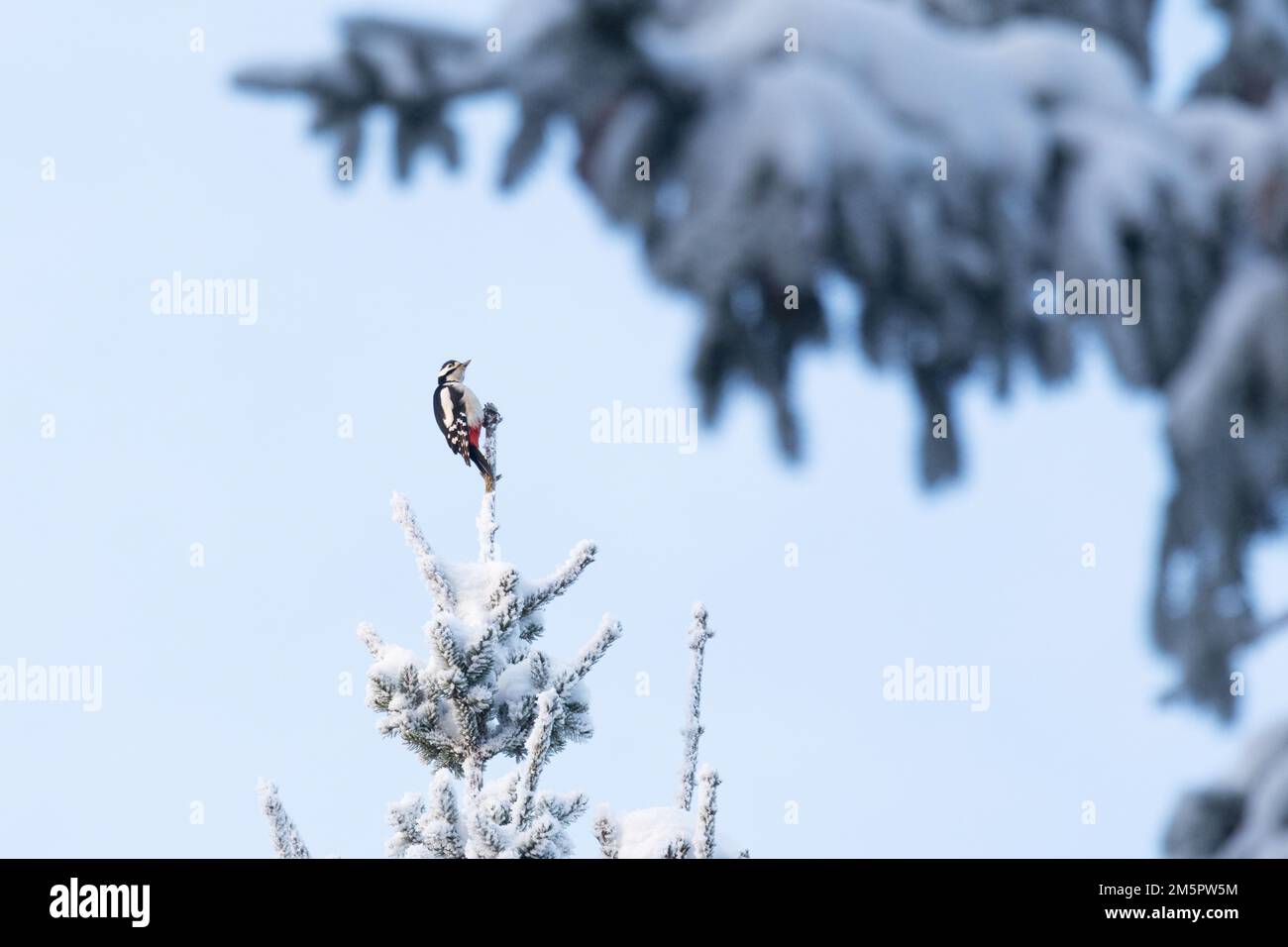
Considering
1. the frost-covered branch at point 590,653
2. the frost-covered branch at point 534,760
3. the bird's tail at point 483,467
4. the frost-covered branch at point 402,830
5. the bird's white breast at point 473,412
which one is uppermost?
the bird's white breast at point 473,412

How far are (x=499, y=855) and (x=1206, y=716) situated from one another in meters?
3.23

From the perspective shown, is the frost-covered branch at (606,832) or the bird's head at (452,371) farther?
the bird's head at (452,371)

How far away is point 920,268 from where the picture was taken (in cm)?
223

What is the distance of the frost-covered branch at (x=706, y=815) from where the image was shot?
512cm

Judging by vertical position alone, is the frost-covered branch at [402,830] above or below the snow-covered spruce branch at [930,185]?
below

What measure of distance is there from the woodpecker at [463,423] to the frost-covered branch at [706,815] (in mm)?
1872

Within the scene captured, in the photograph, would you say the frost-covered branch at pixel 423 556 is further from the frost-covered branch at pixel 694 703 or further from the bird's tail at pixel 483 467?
the frost-covered branch at pixel 694 703

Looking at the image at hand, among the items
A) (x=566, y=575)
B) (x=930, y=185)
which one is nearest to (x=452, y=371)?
(x=566, y=575)

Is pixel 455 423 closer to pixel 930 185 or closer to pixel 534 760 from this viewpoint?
pixel 534 760

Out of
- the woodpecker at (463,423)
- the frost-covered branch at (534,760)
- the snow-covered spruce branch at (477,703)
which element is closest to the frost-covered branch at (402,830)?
the snow-covered spruce branch at (477,703)

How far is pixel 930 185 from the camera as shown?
7.11 feet
